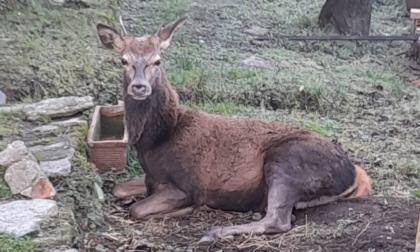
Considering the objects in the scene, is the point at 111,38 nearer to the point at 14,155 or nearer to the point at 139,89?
the point at 139,89

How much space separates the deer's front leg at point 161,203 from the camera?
6.18m

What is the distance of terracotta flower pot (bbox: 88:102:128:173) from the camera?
6590mm

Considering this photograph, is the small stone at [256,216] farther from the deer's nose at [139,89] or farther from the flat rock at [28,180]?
the flat rock at [28,180]

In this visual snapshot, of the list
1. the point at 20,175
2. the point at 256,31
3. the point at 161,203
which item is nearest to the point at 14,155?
the point at 20,175

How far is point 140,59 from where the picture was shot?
631 cm

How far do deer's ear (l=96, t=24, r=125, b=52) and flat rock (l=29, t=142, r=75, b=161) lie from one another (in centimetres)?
87

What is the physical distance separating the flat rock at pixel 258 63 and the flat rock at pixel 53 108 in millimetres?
3693

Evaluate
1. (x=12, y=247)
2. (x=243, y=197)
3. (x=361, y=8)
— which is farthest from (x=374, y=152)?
(x=361, y=8)

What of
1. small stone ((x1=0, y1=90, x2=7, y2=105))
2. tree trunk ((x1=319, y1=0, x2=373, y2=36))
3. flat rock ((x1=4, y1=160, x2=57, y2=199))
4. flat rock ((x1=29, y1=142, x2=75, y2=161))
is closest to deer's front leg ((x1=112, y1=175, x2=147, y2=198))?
flat rock ((x1=29, y1=142, x2=75, y2=161))

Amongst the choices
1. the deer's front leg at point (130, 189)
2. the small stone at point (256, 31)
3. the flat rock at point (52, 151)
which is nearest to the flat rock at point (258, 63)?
the small stone at point (256, 31)

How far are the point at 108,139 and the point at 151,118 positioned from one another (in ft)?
2.79

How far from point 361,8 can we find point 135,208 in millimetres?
7915

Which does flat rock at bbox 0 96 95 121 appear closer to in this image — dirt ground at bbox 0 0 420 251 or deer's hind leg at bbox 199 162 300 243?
dirt ground at bbox 0 0 420 251

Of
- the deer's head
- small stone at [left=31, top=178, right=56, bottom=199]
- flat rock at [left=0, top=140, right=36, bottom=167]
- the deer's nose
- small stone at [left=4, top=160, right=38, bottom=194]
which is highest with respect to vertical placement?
the deer's head
